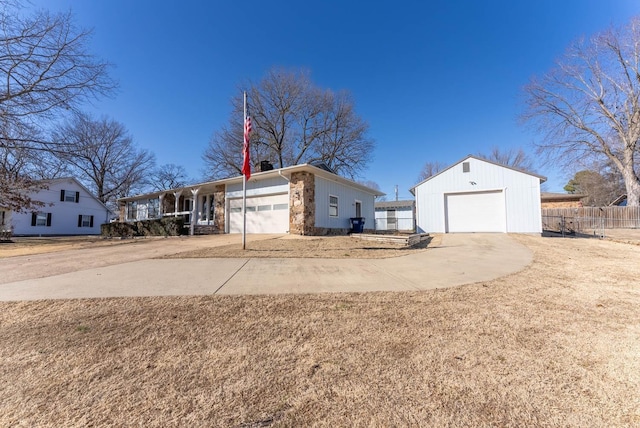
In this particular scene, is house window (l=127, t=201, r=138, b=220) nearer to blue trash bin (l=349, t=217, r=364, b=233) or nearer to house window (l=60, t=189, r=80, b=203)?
house window (l=60, t=189, r=80, b=203)

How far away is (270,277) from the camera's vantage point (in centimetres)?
511

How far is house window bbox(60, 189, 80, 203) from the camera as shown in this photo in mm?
25219

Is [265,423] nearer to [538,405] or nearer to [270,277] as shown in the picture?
[538,405]

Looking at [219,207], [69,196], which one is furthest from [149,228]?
[69,196]

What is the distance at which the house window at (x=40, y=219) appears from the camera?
2358 centimetres

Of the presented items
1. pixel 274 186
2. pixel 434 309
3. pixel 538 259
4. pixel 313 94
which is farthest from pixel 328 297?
pixel 313 94

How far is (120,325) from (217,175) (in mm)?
24623

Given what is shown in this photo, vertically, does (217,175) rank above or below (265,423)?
above

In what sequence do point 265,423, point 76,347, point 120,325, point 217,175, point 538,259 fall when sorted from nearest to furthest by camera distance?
point 265,423 < point 76,347 < point 120,325 < point 538,259 < point 217,175

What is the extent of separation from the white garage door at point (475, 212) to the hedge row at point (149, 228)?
1482 centimetres

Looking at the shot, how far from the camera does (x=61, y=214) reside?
2516 cm

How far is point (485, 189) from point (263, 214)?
37.7 feet

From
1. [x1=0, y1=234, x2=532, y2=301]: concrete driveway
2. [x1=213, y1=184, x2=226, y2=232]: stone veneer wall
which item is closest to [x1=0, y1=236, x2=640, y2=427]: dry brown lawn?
[x1=0, y1=234, x2=532, y2=301]: concrete driveway

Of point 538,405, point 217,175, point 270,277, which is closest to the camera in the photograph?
point 538,405
